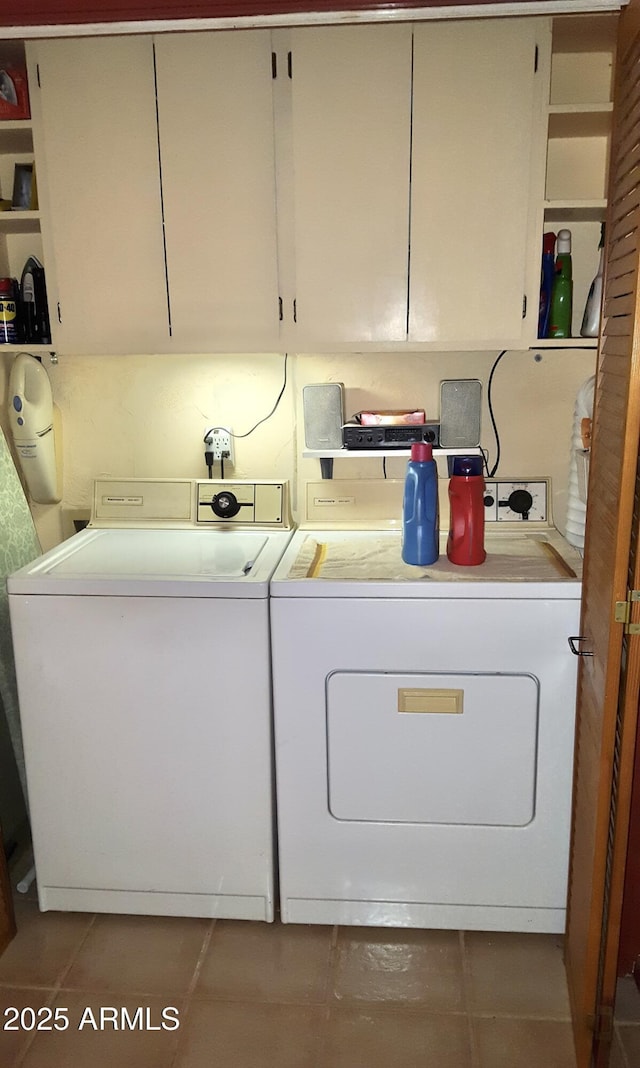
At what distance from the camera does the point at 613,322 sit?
62.6 inches

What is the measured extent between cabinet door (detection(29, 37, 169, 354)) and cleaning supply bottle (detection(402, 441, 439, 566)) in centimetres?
78

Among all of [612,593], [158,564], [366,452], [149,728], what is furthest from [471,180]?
[149,728]

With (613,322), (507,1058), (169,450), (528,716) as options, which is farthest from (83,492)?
(507,1058)

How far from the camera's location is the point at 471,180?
2109mm

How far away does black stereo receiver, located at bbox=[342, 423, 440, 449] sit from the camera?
2.38 metres

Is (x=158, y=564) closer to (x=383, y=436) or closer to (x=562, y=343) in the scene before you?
(x=383, y=436)

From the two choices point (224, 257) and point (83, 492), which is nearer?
point (224, 257)

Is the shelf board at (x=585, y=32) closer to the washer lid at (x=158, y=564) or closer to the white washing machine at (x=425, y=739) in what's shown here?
the white washing machine at (x=425, y=739)

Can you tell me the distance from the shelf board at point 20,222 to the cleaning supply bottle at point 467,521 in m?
1.37

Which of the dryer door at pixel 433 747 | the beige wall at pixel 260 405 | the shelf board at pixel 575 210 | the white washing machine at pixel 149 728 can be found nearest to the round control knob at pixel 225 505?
the beige wall at pixel 260 405

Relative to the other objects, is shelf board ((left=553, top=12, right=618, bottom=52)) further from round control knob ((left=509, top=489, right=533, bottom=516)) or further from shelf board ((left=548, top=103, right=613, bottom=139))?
round control knob ((left=509, top=489, right=533, bottom=516))

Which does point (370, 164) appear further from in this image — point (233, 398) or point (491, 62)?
point (233, 398)

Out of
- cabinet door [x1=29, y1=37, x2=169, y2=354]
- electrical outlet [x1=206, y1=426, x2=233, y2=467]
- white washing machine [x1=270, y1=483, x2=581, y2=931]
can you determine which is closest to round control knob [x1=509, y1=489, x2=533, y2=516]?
white washing machine [x1=270, y1=483, x2=581, y2=931]

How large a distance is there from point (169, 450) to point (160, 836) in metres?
1.18
